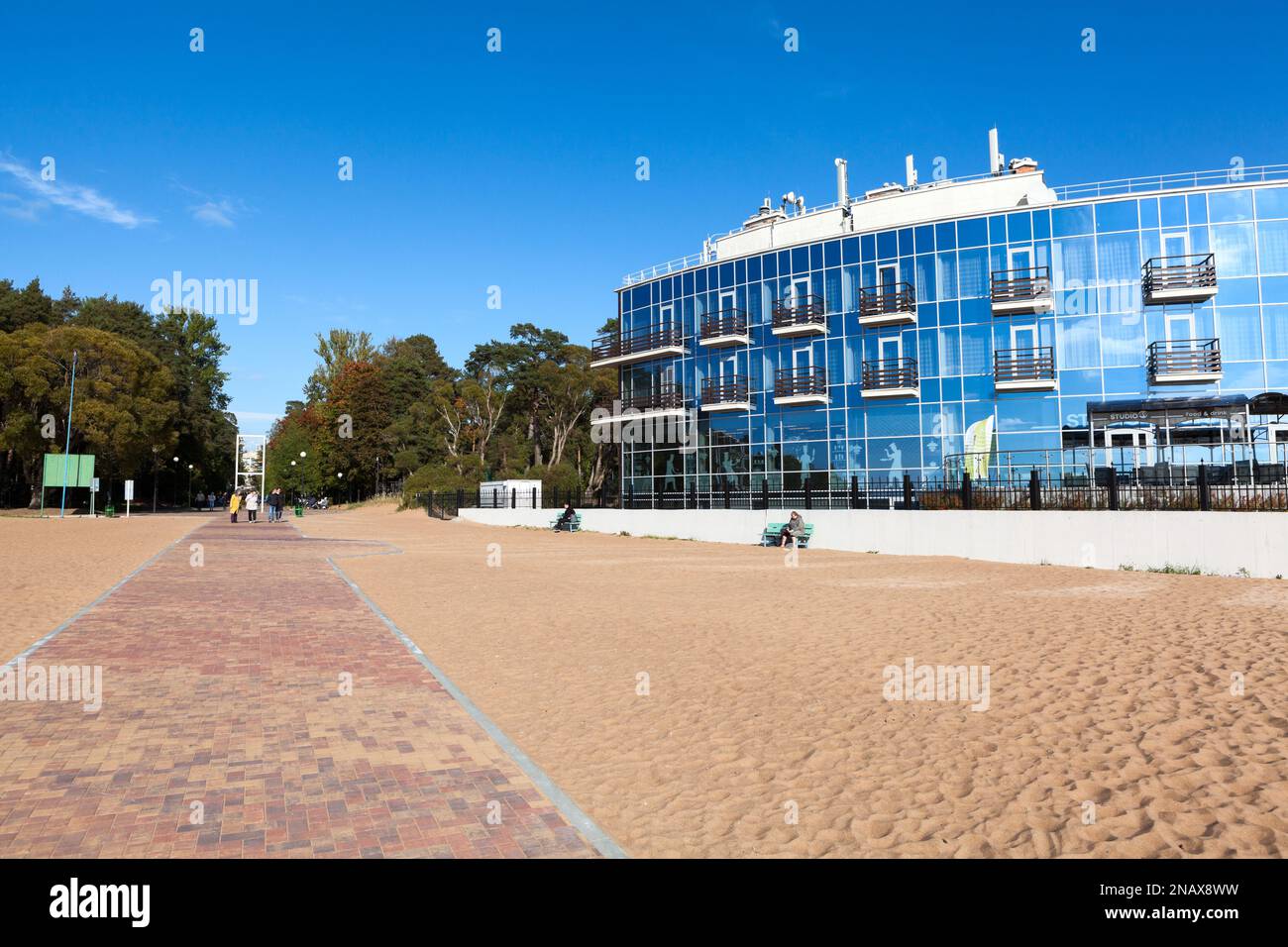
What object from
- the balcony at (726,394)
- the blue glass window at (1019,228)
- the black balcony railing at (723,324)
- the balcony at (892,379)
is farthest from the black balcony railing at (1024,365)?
the black balcony railing at (723,324)

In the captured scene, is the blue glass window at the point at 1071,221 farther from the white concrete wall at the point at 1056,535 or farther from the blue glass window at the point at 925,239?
the white concrete wall at the point at 1056,535

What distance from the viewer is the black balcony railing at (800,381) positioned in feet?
121

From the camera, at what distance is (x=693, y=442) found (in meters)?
41.0

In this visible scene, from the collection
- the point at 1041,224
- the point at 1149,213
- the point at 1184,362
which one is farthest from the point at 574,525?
the point at 1149,213

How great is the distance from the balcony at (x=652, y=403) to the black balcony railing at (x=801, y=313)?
6553 millimetres

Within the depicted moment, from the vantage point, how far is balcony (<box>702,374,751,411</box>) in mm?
39031

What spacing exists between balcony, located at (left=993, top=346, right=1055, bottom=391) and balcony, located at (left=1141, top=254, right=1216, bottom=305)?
4139mm

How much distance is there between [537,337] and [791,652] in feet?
227

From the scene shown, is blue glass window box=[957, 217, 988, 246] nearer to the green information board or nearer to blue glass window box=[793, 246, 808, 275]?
blue glass window box=[793, 246, 808, 275]

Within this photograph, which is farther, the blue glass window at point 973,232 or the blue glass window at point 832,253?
the blue glass window at point 832,253

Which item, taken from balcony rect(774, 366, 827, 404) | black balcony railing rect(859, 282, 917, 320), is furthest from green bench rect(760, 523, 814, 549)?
black balcony railing rect(859, 282, 917, 320)

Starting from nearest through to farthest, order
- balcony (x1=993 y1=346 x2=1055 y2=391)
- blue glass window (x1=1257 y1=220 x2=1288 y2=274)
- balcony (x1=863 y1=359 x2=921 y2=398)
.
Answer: blue glass window (x1=1257 y1=220 x2=1288 y2=274)
balcony (x1=993 y1=346 x2=1055 y2=391)
balcony (x1=863 y1=359 x2=921 y2=398)
